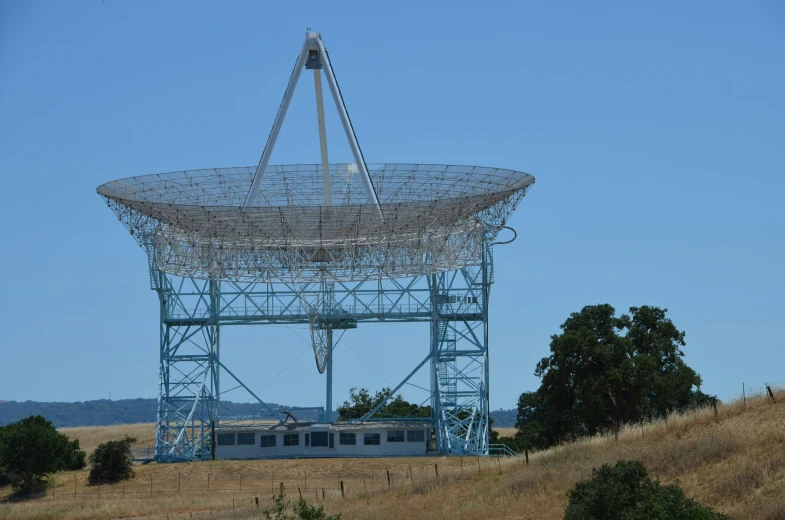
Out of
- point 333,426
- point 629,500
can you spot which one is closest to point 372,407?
point 333,426

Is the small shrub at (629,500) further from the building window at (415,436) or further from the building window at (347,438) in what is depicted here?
the building window at (347,438)

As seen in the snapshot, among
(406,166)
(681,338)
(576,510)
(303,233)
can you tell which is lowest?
(576,510)

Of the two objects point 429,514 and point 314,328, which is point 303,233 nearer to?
point 314,328

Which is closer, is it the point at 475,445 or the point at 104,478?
the point at 104,478

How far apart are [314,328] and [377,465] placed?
373 inches

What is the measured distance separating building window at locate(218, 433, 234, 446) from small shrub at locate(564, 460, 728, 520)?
4073 centimetres

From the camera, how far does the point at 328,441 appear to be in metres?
70.2

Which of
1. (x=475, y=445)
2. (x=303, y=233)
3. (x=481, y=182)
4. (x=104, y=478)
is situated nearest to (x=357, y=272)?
(x=303, y=233)

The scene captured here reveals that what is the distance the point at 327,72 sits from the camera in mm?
58406

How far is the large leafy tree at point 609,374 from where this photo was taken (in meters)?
63.5

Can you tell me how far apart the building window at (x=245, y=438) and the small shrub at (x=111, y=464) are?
1036cm

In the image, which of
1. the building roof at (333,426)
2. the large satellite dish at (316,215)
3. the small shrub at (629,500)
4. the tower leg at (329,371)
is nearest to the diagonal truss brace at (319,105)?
the large satellite dish at (316,215)

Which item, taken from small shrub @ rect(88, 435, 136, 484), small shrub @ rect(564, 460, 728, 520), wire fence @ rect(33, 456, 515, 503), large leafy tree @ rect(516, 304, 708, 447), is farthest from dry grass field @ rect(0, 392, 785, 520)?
large leafy tree @ rect(516, 304, 708, 447)

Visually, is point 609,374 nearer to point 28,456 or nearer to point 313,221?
point 313,221
